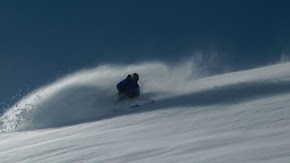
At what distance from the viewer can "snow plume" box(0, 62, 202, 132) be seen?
1234 centimetres

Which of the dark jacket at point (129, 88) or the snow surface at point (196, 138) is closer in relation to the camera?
the snow surface at point (196, 138)

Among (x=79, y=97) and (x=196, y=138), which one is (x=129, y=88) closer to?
(x=79, y=97)

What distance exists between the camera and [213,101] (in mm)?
8539

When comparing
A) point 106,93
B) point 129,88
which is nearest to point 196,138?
point 129,88

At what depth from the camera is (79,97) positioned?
15.2 m

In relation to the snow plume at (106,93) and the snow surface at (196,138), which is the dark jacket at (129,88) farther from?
the snow surface at (196,138)

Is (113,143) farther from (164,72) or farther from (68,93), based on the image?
(164,72)

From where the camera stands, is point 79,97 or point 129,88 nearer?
point 129,88

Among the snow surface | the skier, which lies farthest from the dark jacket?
the snow surface

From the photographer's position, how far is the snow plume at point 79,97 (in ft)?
40.5

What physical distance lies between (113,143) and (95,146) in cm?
24

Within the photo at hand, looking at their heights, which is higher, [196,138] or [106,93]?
[106,93]

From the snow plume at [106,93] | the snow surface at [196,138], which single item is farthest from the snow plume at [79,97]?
the snow surface at [196,138]

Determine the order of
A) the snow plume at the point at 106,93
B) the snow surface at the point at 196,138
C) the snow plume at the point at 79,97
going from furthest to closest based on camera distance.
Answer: the snow plume at the point at 79,97
the snow plume at the point at 106,93
the snow surface at the point at 196,138
